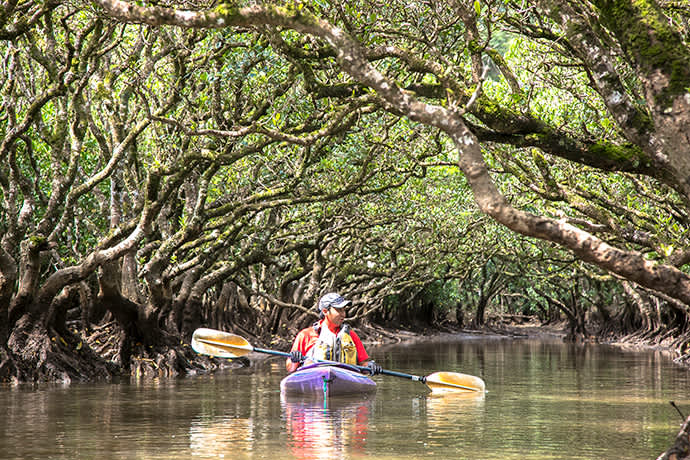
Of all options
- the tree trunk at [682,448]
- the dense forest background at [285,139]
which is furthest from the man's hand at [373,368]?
the tree trunk at [682,448]

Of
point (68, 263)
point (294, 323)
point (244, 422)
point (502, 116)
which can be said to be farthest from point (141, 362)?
point (294, 323)

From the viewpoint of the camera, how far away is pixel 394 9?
1259 centimetres

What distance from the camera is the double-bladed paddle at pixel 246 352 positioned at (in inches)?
591

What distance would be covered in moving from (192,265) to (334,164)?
3782mm

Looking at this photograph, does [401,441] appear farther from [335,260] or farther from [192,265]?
[335,260]

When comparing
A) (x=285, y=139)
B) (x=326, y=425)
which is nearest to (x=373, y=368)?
(x=326, y=425)

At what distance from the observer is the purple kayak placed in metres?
13.8

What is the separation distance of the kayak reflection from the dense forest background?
115 inches

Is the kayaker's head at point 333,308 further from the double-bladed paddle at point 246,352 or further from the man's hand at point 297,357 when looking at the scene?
the double-bladed paddle at point 246,352

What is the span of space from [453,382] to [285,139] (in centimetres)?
559

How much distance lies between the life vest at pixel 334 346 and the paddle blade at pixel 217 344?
4.92 feet

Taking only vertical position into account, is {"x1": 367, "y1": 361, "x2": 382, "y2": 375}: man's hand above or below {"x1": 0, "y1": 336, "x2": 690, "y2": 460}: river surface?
above

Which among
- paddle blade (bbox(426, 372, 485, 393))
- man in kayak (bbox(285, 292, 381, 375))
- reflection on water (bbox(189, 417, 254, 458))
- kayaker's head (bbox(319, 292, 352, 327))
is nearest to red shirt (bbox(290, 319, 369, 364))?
man in kayak (bbox(285, 292, 381, 375))

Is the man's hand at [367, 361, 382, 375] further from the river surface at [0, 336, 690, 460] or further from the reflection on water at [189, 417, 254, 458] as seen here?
the reflection on water at [189, 417, 254, 458]
